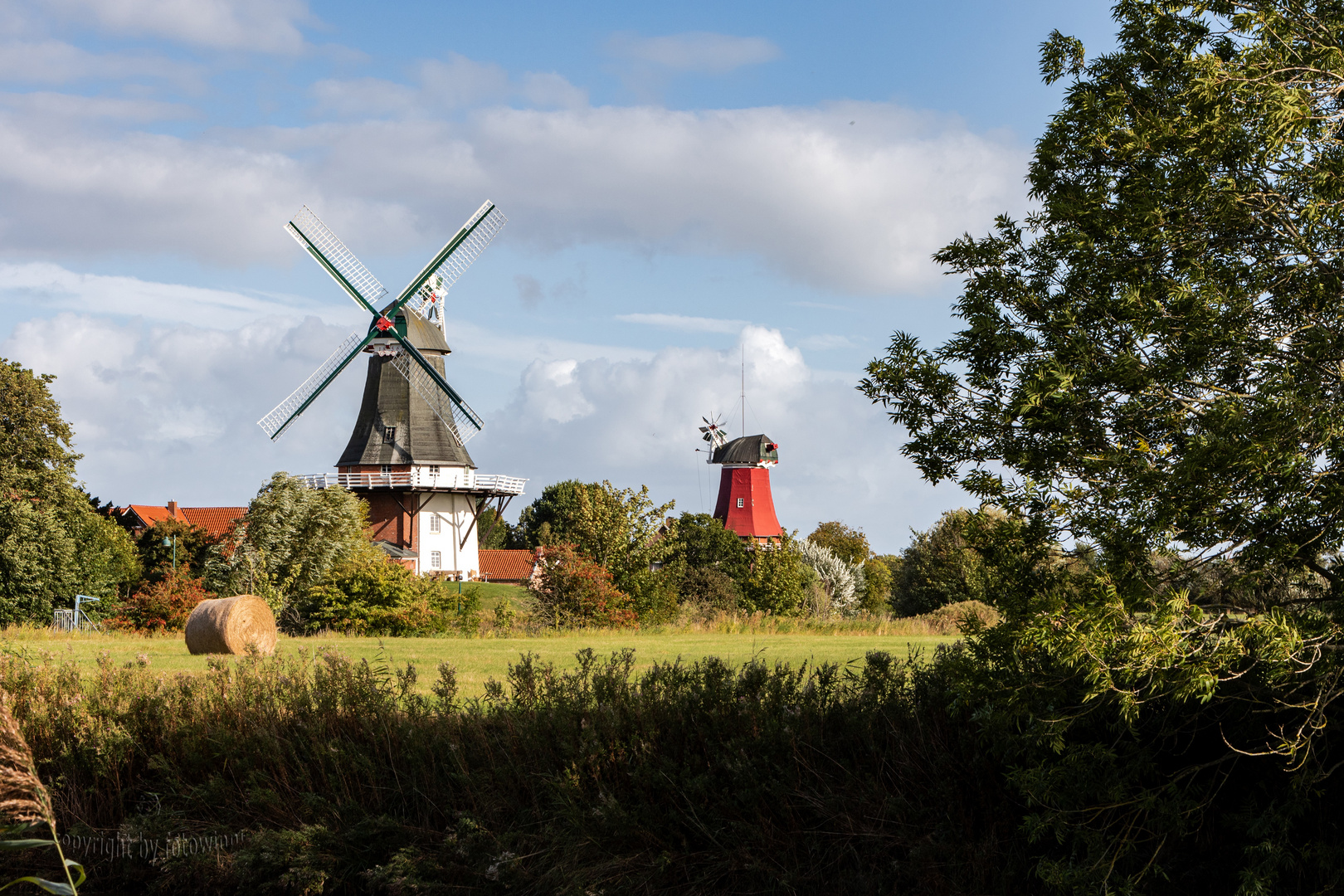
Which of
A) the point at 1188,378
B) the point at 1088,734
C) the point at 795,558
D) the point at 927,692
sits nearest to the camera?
the point at 1188,378

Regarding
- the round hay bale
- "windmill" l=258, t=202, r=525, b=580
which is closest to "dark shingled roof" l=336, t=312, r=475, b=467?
"windmill" l=258, t=202, r=525, b=580

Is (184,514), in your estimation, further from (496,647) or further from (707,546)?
(496,647)

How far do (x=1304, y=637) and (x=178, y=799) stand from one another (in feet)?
26.2

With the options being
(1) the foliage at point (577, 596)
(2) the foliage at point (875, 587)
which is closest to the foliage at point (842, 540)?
(2) the foliage at point (875, 587)

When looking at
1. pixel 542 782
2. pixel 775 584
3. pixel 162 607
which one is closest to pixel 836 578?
pixel 775 584

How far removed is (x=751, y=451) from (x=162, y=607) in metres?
37.9

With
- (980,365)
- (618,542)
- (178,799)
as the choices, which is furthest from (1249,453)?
(618,542)

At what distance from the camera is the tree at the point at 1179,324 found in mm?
4895

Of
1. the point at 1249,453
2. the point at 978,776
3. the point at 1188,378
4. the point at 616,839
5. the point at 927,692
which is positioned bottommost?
the point at 616,839

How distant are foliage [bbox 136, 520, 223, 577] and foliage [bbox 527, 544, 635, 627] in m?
9.52

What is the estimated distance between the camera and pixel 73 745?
872 cm

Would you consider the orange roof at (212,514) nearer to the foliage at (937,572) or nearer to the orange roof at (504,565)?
the orange roof at (504,565)

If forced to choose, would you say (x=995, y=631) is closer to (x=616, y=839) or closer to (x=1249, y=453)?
(x=1249, y=453)

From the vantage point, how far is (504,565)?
195ft
